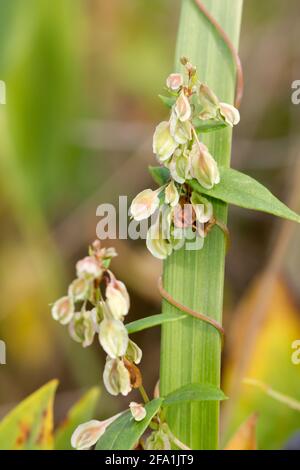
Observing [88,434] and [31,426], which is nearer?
[88,434]

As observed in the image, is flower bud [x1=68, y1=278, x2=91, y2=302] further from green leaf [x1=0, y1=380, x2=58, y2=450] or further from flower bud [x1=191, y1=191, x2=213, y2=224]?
green leaf [x1=0, y1=380, x2=58, y2=450]

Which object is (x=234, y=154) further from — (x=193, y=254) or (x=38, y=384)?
(x=193, y=254)

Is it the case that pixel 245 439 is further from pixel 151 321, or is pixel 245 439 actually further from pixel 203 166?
pixel 203 166

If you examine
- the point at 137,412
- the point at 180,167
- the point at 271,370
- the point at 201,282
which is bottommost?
the point at 271,370

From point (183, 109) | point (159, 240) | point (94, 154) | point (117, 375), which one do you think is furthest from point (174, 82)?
point (94, 154)

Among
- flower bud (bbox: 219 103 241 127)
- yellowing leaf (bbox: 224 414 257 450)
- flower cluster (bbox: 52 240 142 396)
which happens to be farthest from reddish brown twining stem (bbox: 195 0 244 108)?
yellowing leaf (bbox: 224 414 257 450)
